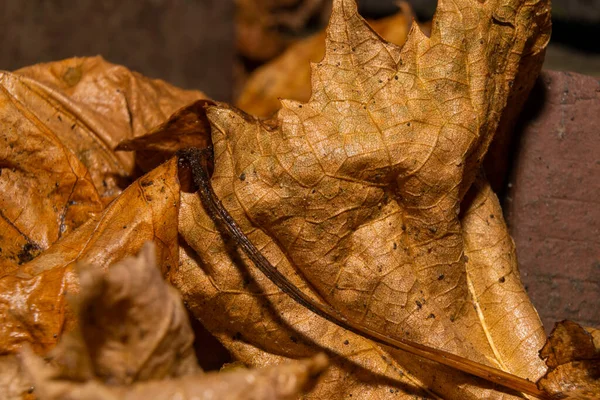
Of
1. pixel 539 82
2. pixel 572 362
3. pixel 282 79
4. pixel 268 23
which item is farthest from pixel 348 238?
pixel 268 23

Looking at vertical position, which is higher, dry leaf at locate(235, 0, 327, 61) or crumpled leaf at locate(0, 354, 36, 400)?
dry leaf at locate(235, 0, 327, 61)

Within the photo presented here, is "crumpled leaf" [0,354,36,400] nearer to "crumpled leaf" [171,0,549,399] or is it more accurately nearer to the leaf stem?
"crumpled leaf" [171,0,549,399]

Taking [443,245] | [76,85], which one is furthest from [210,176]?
[76,85]

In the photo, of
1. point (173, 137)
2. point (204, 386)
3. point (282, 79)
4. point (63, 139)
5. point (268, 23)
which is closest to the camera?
point (204, 386)

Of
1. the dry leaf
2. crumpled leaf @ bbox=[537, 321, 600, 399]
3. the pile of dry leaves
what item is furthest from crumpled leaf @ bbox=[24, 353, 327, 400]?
the dry leaf

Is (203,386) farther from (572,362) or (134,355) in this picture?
(572,362)

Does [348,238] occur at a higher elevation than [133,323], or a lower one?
lower
